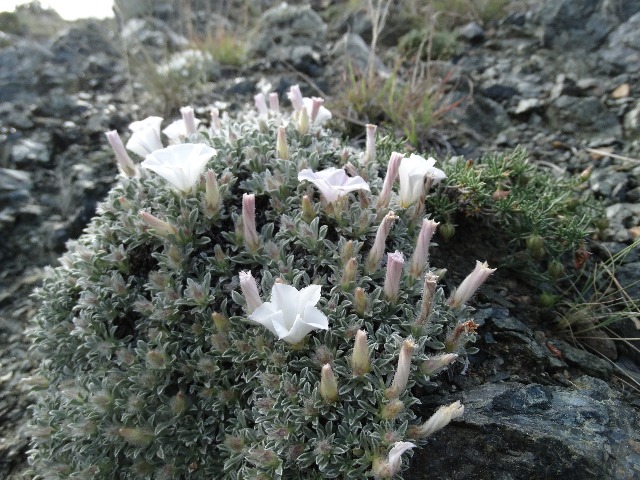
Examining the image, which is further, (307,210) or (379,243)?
(307,210)

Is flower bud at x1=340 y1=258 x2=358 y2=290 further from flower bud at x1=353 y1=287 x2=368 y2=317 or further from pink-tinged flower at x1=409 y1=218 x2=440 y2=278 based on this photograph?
pink-tinged flower at x1=409 y1=218 x2=440 y2=278

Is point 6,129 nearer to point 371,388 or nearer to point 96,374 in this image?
point 96,374

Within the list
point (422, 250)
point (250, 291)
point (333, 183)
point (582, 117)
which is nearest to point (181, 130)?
point (333, 183)

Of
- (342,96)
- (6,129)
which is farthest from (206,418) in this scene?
(6,129)

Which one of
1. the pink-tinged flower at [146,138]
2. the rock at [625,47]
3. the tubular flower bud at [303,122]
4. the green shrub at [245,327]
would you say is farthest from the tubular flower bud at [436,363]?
the rock at [625,47]

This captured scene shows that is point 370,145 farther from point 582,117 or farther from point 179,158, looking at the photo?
point 582,117

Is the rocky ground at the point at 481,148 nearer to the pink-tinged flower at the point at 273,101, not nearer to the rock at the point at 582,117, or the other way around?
the rock at the point at 582,117
